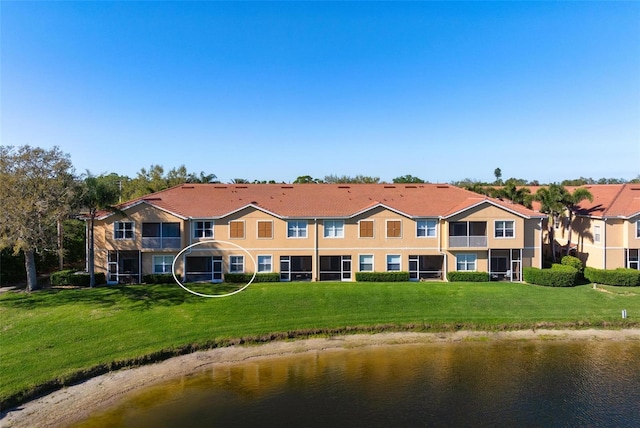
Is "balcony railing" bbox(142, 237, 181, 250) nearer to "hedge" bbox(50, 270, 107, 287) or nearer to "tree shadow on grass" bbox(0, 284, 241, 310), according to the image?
"tree shadow on grass" bbox(0, 284, 241, 310)

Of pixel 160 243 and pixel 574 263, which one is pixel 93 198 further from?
pixel 574 263

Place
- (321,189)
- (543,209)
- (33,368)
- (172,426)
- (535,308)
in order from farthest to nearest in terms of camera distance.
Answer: (321,189), (543,209), (535,308), (33,368), (172,426)

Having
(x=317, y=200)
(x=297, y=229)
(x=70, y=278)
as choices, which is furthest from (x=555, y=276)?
(x=70, y=278)

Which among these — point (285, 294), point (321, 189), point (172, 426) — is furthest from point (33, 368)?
point (321, 189)

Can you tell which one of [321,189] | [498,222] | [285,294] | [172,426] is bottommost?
[172,426]

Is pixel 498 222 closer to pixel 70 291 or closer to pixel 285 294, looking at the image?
pixel 285 294

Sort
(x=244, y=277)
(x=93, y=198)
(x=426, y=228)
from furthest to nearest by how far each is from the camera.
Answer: (x=426, y=228) → (x=244, y=277) → (x=93, y=198)
